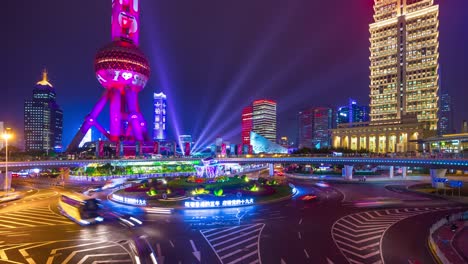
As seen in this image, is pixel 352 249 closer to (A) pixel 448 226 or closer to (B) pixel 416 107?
(A) pixel 448 226

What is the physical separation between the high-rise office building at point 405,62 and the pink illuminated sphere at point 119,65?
13405 cm

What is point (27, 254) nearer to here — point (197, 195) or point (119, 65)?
point (197, 195)

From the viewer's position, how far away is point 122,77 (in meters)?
139

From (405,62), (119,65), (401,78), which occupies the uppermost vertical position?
(405,62)

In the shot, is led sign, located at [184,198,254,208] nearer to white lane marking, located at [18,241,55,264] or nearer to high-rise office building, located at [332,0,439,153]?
white lane marking, located at [18,241,55,264]

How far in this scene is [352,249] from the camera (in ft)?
79.6

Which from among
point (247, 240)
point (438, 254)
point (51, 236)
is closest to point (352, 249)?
point (438, 254)

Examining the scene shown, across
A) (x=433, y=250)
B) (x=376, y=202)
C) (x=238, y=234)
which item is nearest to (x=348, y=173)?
(x=376, y=202)

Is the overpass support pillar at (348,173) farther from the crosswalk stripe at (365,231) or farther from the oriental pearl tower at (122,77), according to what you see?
the oriental pearl tower at (122,77)

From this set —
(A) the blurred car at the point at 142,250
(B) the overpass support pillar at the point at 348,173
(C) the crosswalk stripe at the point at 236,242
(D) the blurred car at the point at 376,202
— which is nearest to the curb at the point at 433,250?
(C) the crosswalk stripe at the point at 236,242

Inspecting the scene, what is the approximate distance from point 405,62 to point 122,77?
150347 millimetres

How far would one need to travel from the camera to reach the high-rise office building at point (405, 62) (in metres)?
144

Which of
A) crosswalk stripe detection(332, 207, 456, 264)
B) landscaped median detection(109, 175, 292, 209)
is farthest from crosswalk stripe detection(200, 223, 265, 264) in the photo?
landscaped median detection(109, 175, 292, 209)

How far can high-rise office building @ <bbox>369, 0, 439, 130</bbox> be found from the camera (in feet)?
473
